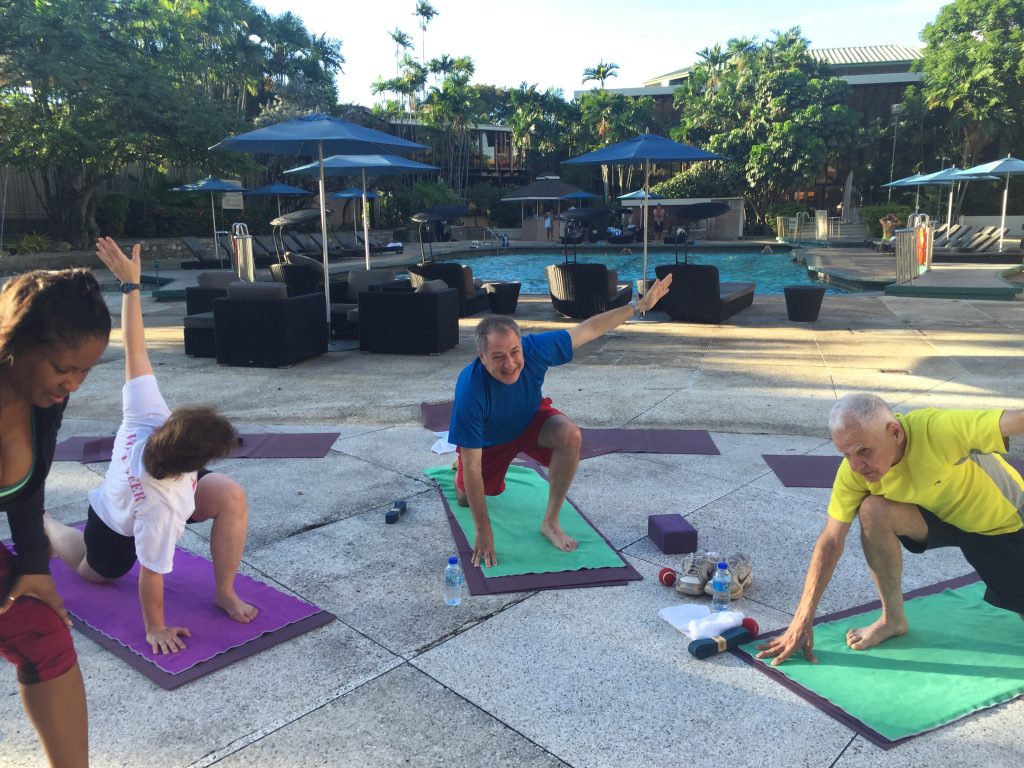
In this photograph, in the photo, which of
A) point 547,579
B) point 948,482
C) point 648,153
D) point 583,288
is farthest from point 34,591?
point 648,153

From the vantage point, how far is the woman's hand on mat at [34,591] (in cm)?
174

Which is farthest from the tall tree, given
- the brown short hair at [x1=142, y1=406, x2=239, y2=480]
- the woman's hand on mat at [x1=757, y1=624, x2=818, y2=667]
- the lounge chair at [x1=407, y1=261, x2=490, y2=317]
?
the brown short hair at [x1=142, y1=406, x2=239, y2=480]

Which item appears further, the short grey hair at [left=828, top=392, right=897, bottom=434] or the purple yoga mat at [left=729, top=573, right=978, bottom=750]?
the short grey hair at [left=828, top=392, right=897, bottom=434]

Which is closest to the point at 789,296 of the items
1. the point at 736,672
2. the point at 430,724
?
the point at 736,672

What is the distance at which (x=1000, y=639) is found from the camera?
9.55 ft

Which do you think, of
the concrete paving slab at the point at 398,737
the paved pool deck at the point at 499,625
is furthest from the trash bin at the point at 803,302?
the concrete paving slab at the point at 398,737

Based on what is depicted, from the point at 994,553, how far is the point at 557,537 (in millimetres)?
1856

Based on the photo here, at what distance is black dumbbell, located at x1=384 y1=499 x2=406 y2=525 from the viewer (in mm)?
4125

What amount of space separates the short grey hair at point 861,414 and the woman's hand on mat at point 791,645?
74cm

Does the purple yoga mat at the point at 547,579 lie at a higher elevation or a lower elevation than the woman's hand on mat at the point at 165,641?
lower

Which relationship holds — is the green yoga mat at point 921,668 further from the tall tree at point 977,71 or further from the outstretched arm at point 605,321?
the tall tree at point 977,71

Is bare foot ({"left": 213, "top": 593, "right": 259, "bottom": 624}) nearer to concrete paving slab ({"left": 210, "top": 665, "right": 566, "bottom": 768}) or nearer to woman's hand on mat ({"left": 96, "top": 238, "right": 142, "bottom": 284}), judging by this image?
concrete paving slab ({"left": 210, "top": 665, "right": 566, "bottom": 768})

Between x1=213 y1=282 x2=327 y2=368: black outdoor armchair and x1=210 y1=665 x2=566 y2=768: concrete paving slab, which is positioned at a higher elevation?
x1=213 y1=282 x2=327 y2=368: black outdoor armchair

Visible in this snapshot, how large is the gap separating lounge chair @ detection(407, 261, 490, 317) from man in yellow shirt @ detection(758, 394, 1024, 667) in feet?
29.6
